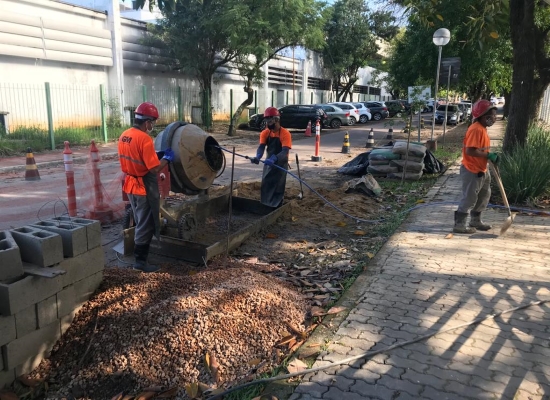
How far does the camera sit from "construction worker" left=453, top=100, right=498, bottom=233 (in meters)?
6.11

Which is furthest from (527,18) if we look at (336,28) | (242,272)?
(336,28)

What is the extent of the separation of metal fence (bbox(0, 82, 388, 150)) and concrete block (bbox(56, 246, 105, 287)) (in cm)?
1305

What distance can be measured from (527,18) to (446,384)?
333 inches

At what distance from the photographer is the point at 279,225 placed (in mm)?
6988

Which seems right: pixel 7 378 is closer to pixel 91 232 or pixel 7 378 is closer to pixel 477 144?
pixel 91 232

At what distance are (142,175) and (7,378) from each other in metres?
2.30

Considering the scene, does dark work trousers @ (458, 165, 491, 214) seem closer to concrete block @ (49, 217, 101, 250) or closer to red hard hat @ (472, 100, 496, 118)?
red hard hat @ (472, 100, 496, 118)

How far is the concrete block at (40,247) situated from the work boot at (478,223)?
5.49 meters

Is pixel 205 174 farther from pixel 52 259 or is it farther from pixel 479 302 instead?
pixel 479 302

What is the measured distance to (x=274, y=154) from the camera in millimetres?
7473

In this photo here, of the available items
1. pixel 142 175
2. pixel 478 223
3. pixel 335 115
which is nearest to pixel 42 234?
pixel 142 175

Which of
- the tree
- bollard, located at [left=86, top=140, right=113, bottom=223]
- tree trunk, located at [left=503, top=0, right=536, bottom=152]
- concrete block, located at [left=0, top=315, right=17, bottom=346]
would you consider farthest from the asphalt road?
the tree

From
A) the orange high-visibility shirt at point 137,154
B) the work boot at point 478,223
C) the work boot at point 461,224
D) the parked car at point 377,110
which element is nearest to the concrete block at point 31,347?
the orange high-visibility shirt at point 137,154

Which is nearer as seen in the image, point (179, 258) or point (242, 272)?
point (242, 272)
